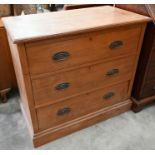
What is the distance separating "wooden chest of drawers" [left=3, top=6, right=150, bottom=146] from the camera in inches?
42.1

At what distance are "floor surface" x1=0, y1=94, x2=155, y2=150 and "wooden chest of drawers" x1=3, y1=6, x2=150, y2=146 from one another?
77 mm

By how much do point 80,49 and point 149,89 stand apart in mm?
813

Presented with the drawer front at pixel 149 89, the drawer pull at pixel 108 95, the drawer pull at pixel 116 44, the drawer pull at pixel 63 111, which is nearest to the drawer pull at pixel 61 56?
the drawer pull at pixel 116 44

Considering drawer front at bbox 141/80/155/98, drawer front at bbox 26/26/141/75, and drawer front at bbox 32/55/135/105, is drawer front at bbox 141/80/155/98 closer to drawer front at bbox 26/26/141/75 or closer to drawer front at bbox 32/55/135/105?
drawer front at bbox 32/55/135/105

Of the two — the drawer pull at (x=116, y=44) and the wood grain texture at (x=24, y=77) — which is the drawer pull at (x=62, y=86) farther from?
the drawer pull at (x=116, y=44)

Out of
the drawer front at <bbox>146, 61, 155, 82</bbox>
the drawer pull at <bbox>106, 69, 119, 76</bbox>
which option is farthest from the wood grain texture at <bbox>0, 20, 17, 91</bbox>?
the drawer front at <bbox>146, 61, 155, 82</bbox>

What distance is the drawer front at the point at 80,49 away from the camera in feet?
3.50

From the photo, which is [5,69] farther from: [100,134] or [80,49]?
[100,134]

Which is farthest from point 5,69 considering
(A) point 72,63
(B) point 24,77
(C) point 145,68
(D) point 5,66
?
(C) point 145,68

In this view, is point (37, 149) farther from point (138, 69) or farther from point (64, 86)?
point (138, 69)

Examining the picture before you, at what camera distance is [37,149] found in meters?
1.42

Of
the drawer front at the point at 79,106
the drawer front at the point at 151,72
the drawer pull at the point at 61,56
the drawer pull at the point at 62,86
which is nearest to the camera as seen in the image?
the drawer pull at the point at 61,56

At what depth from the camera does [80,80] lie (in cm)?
132
